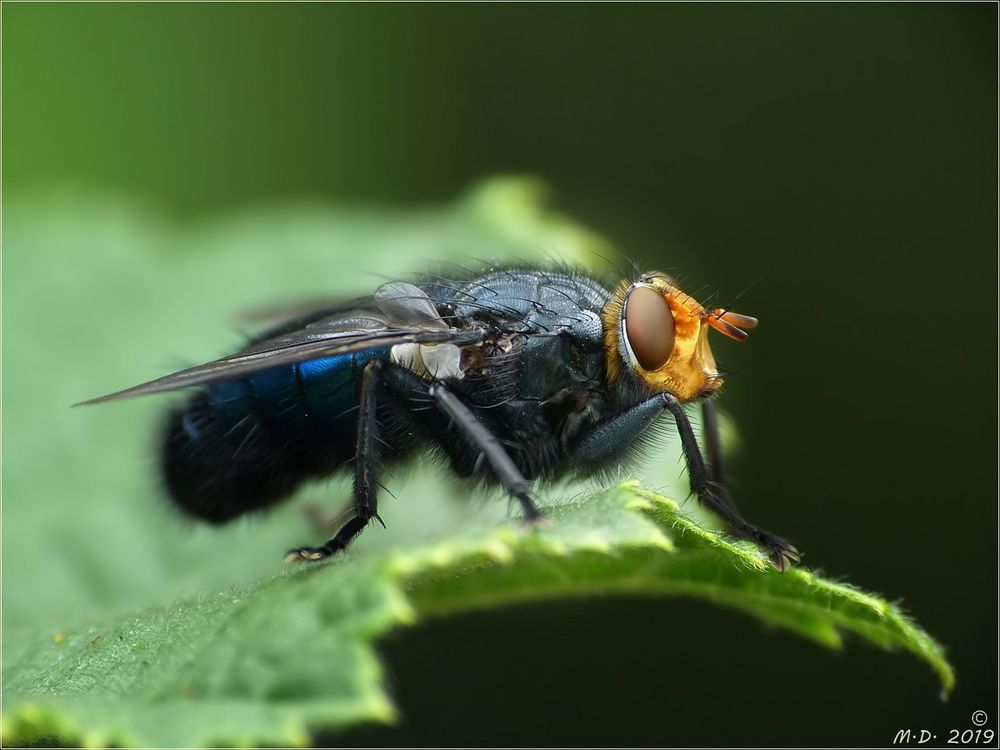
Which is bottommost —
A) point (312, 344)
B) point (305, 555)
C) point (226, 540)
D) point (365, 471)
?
point (226, 540)

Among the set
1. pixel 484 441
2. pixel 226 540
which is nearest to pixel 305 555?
pixel 484 441

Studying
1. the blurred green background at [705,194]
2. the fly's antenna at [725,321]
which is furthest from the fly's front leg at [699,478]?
the blurred green background at [705,194]

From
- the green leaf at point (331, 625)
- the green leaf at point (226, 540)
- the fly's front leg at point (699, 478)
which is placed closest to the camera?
the green leaf at point (331, 625)

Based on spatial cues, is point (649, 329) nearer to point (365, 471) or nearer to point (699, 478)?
point (699, 478)

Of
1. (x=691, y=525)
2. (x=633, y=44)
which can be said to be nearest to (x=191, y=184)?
(x=633, y=44)

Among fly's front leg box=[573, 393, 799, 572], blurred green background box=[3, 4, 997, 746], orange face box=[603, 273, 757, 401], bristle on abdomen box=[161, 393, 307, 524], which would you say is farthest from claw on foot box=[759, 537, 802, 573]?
blurred green background box=[3, 4, 997, 746]

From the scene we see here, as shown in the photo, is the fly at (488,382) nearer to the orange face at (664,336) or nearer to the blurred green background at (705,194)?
the orange face at (664,336)
